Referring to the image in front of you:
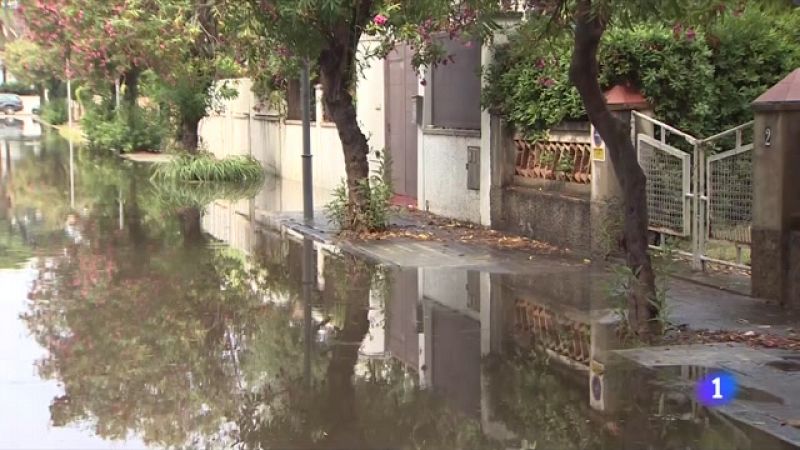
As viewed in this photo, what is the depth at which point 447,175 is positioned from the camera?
16500 mm

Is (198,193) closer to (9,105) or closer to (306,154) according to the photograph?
(306,154)

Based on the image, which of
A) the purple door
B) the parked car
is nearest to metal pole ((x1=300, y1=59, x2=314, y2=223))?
the purple door

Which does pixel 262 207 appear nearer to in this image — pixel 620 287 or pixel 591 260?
pixel 591 260

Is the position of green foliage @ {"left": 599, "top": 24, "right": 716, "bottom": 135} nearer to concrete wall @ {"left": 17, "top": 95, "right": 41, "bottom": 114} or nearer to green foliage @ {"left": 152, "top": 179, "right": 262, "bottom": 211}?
green foliage @ {"left": 152, "top": 179, "right": 262, "bottom": 211}

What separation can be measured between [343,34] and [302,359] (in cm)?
705

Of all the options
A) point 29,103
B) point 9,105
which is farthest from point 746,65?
point 29,103

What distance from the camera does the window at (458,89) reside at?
1518 cm

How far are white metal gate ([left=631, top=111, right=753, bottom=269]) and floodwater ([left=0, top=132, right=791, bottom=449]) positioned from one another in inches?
60.2

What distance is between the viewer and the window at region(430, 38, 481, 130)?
15180 millimetres

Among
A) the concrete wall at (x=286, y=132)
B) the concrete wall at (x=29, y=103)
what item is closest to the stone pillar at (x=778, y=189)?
the concrete wall at (x=286, y=132)

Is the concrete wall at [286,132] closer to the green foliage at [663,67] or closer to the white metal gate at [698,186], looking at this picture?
the green foliage at [663,67]

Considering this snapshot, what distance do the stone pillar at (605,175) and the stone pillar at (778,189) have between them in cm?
211

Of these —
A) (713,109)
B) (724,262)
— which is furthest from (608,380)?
(713,109)

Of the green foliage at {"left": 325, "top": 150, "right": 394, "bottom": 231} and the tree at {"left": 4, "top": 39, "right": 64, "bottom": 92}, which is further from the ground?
the tree at {"left": 4, "top": 39, "right": 64, "bottom": 92}
